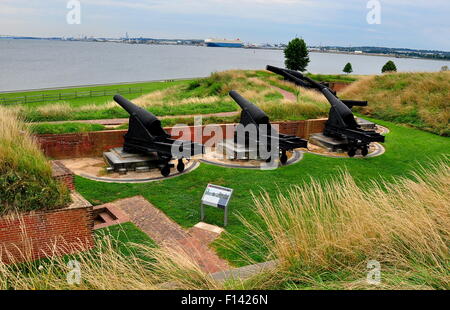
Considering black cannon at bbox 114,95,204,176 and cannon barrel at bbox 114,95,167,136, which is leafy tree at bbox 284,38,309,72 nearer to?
black cannon at bbox 114,95,204,176

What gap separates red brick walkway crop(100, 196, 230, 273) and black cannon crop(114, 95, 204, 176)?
1.91 metres

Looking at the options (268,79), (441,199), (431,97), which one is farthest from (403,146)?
(268,79)

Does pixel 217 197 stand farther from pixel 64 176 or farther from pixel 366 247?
pixel 366 247

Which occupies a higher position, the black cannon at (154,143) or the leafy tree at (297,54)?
the leafy tree at (297,54)

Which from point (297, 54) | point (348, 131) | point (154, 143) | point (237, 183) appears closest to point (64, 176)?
point (154, 143)

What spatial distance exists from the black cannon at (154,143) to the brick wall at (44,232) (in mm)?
3928

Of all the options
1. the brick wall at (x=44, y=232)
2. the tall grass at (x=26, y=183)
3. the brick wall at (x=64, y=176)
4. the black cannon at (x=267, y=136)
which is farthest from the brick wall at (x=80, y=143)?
the brick wall at (x=44, y=232)

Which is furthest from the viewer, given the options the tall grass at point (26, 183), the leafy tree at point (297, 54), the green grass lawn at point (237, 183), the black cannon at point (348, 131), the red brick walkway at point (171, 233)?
the leafy tree at point (297, 54)

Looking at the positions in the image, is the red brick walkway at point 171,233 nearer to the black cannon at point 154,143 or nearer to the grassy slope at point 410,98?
the black cannon at point 154,143

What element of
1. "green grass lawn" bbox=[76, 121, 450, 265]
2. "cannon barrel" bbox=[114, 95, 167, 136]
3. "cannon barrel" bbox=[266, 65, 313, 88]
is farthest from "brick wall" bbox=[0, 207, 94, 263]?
"cannon barrel" bbox=[266, 65, 313, 88]

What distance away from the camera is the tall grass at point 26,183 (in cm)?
591

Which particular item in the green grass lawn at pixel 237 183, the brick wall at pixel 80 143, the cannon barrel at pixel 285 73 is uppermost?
the cannon barrel at pixel 285 73

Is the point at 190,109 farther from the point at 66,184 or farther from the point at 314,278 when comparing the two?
the point at 314,278

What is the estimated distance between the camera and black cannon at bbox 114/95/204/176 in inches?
395
